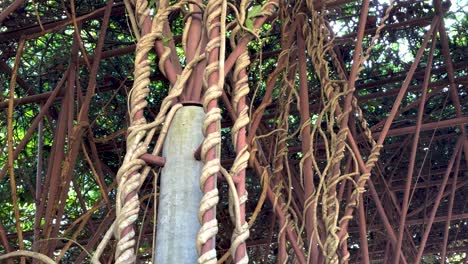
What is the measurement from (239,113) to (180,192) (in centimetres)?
24

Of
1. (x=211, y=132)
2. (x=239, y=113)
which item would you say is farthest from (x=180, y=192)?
(x=239, y=113)

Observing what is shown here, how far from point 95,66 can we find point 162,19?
6.74 feet

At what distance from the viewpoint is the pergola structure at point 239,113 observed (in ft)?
4.58

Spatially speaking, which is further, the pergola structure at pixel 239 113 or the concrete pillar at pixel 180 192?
the pergola structure at pixel 239 113

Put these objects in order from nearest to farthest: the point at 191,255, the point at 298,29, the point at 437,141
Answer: the point at 191,255, the point at 298,29, the point at 437,141

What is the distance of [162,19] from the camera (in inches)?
59.4

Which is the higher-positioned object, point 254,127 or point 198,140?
point 254,127

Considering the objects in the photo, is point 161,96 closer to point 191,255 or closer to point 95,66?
point 95,66

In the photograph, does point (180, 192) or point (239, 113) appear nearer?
point (180, 192)

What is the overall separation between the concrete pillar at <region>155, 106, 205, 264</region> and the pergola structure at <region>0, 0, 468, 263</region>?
20 millimetres

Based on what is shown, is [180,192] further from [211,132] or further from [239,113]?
[239,113]

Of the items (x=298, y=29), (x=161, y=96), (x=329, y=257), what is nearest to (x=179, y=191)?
(x=329, y=257)

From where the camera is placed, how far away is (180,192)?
132 cm

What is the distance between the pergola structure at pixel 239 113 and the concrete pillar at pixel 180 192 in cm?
2
